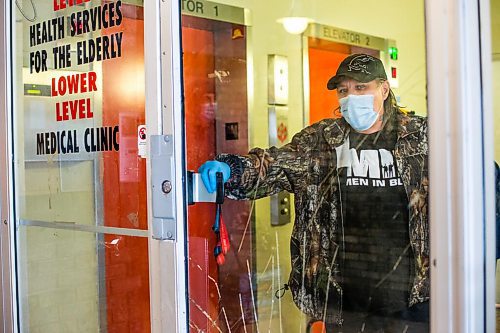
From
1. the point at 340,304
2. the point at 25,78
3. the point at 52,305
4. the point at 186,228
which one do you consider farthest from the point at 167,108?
the point at 340,304

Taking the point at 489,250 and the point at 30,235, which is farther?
the point at 30,235

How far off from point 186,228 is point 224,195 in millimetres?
319

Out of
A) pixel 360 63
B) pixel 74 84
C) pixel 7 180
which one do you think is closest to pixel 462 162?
pixel 360 63

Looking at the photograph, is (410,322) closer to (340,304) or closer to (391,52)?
(340,304)

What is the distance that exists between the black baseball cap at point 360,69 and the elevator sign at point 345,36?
144 mm

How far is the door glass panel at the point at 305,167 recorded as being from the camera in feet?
6.45

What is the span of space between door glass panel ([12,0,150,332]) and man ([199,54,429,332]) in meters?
0.33

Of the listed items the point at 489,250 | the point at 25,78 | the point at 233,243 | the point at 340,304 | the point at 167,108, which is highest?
the point at 25,78

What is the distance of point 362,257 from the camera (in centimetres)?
235

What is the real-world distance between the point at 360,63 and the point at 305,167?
47 centimetres

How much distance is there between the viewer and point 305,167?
2.47 m

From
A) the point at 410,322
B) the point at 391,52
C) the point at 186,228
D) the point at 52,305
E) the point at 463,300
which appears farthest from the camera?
the point at 391,52

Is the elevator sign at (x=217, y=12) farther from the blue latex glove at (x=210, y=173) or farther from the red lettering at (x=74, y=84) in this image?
the blue latex glove at (x=210, y=173)

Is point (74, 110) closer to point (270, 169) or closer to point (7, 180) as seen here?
point (7, 180)
